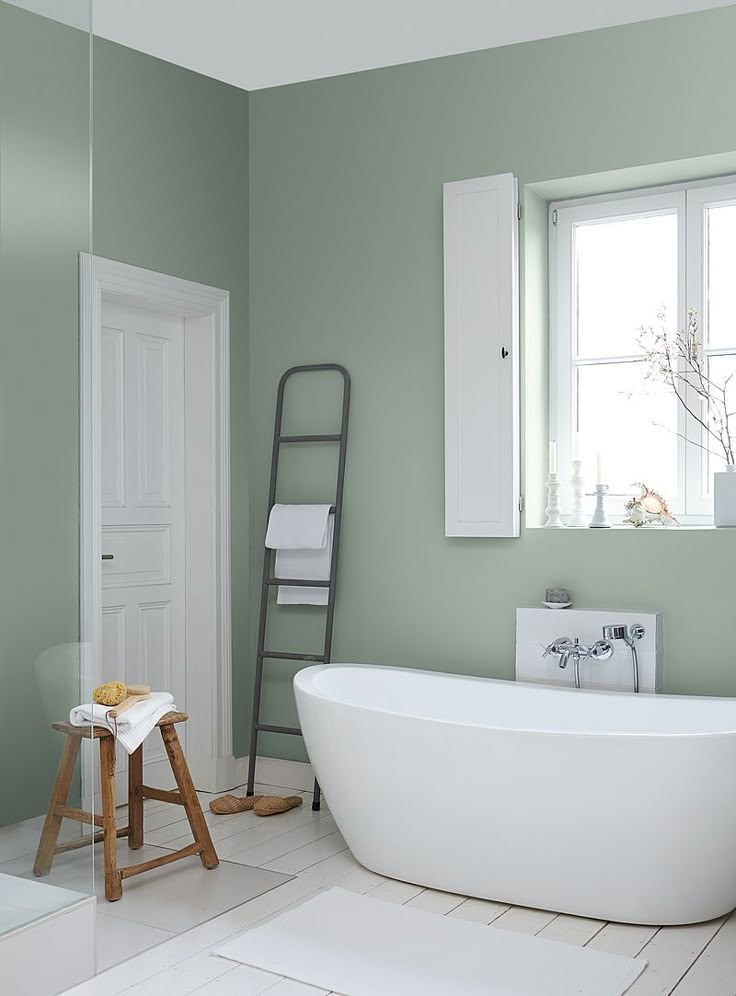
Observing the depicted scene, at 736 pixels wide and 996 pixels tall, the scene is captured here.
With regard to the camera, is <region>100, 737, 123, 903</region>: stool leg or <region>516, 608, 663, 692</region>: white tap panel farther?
<region>516, 608, 663, 692</region>: white tap panel

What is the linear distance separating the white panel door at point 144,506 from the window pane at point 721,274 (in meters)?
2.16

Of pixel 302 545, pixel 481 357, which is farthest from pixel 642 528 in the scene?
pixel 302 545

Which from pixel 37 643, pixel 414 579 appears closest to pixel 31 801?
pixel 37 643

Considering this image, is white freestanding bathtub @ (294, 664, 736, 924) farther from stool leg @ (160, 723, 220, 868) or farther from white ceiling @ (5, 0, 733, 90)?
white ceiling @ (5, 0, 733, 90)

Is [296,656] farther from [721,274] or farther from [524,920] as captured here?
[721,274]

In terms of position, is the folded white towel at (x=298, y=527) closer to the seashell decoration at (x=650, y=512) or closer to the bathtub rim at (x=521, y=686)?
the bathtub rim at (x=521, y=686)

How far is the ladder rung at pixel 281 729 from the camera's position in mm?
4125

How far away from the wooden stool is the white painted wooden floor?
0.17 m

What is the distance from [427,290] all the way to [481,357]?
15.5 inches

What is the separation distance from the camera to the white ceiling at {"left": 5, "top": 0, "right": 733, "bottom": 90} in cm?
72

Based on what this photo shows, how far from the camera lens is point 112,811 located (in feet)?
9.99

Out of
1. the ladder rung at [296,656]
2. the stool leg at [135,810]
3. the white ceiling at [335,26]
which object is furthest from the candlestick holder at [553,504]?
the white ceiling at [335,26]

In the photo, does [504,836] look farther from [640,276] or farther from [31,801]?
[640,276]

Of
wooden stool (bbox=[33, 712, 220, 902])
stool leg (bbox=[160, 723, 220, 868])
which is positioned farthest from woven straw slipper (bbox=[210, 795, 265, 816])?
stool leg (bbox=[160, 723, 220, 868])
